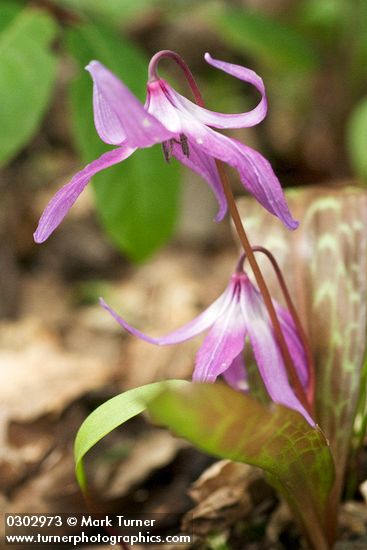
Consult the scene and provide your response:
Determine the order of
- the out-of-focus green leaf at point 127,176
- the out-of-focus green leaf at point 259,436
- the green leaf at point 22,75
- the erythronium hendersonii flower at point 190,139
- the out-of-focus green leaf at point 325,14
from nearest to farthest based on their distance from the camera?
the out-of-focus green leaf at point 259,436 → the erythronium hendersonii flower at point 190,139 → the green leaf at point 22,75 → the out-of-focus green leaf at point 127,176 → the out-of-focus green leaf at point 325,14

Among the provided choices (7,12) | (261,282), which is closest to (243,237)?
(261,282)

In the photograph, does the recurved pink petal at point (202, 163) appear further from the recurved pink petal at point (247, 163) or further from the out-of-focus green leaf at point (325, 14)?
the out-of-focus green leaf at point (325, 14)

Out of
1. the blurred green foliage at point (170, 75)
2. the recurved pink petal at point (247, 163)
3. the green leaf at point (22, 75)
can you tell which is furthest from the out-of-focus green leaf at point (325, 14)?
the recurved pink petal at point (247, 163)

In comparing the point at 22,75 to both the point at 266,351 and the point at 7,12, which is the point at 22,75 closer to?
the point at 7,12

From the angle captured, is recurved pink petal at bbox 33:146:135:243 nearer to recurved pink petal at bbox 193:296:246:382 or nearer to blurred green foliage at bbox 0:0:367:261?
recurved pink petal at bbox 193:296:246:382

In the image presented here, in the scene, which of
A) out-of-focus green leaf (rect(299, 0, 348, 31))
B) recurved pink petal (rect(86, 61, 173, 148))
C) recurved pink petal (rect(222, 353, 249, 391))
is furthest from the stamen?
out-of-focus green leaf (rect(299, 0, 348, 31))

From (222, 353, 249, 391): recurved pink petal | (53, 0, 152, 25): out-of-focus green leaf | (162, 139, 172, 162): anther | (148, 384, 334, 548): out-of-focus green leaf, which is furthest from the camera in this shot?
(53, 0, 152, 25): out-of-focus green leaf
